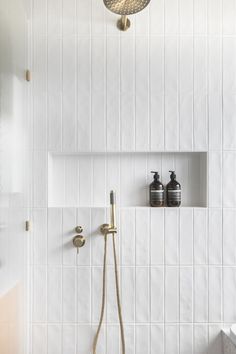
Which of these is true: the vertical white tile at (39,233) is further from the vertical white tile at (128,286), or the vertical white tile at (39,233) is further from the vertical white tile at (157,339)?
the vertical white tile at (157,339)

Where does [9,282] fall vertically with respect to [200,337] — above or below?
above

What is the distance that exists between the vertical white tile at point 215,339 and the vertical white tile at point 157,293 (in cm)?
30

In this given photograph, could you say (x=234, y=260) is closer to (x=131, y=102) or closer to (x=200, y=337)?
(x=200, y=337)

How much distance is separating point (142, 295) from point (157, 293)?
0.29ft

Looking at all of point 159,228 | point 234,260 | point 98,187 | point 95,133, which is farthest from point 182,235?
point 95,133

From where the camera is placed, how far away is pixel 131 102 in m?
1.92

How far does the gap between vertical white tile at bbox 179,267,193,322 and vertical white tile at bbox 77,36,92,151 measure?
91cm

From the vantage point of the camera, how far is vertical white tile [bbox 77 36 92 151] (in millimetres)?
1911

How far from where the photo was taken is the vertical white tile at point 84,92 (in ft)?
6.27

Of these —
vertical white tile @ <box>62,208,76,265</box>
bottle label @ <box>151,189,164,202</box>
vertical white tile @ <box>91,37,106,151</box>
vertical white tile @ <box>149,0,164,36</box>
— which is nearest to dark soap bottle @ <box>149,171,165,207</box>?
bottle label @ <box>151,189,164,202</box>

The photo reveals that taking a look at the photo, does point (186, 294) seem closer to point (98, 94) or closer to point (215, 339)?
point (215, 339)

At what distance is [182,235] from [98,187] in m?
0.57

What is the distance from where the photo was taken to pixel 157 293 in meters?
1.91

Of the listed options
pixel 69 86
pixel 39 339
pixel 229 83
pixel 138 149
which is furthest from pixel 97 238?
pixel 229 83
